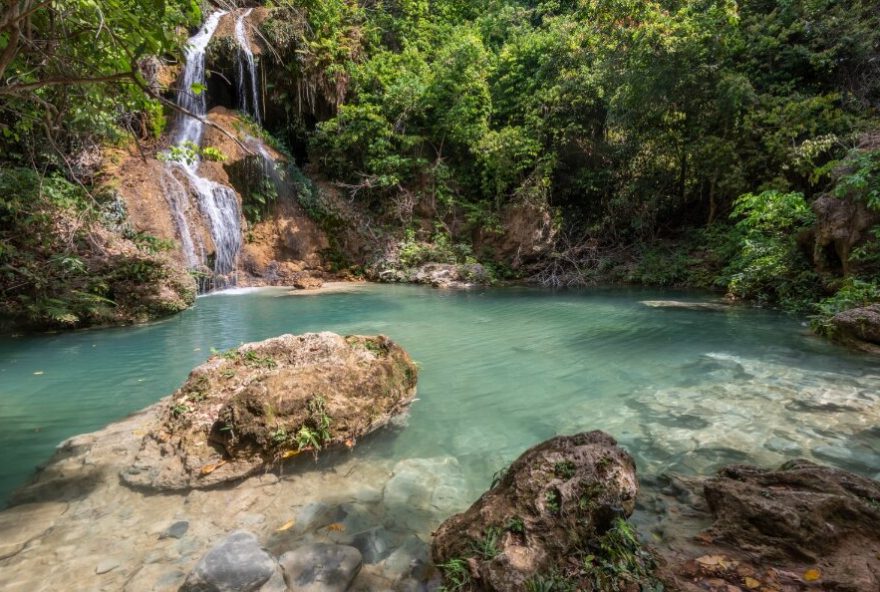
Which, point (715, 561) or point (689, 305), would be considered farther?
point (689, 305)

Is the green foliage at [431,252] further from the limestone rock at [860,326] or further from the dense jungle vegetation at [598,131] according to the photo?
the limestone rock at [860,326]

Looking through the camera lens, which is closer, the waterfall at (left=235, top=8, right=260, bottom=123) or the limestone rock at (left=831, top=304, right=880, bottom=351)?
the limestone rock at (left=831, top=304, right=880, bottom=351)

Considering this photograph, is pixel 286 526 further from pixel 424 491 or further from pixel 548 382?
pixel 548 382

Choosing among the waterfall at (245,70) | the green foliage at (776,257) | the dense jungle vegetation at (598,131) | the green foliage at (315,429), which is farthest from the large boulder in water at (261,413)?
the waterfall at (245,70)

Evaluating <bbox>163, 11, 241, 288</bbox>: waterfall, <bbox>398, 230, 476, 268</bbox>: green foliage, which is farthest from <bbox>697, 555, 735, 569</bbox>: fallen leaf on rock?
<bbox>398, 230, 476, 268</bbox>: green foliage

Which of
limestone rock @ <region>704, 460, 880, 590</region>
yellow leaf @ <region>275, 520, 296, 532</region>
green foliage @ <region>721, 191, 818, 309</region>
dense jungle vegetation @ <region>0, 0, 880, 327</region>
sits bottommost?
yellow leaf @ <region>275, 520, 296, 532</region>

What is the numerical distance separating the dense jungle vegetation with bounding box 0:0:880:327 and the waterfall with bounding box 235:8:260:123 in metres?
0.49

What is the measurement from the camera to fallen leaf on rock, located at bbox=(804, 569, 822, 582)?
1.84m

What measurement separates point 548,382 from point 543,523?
296cm

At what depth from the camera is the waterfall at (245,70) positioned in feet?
47.6

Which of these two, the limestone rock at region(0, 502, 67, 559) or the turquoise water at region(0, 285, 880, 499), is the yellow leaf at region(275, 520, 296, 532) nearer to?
the turquoise water at region(0, 285, 880, 499)

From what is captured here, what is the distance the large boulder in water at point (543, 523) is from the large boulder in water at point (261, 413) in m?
1.38

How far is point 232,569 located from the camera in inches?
80.9

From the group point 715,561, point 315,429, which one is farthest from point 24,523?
point 715,561
